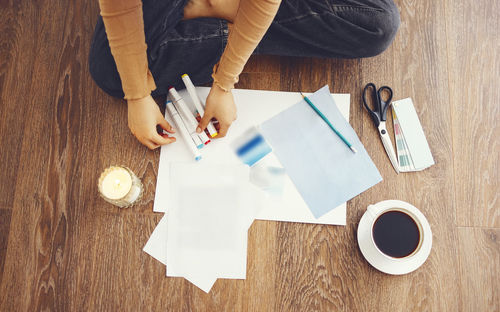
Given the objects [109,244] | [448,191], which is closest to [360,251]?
[448,191]

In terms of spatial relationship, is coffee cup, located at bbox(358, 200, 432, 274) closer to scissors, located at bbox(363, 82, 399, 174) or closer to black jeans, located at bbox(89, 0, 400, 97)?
scissors, located at bbox(363, 82, 399, 174)

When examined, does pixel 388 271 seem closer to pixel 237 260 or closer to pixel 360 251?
pixel 360 251

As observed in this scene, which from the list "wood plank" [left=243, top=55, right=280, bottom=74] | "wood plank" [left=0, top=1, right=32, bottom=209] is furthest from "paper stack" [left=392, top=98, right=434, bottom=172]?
"wood plank" [left=0, top=1, right=32, bottom=209]

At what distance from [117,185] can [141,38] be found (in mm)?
266

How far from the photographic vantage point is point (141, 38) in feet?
1.95

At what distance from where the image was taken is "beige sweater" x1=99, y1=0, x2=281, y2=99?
553 mm

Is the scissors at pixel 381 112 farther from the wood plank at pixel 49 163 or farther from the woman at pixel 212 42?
the wood plank at pixel 49 163

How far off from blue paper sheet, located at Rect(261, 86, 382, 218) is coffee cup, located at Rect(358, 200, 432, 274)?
0.09m

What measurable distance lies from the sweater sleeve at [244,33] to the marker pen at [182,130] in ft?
0.42

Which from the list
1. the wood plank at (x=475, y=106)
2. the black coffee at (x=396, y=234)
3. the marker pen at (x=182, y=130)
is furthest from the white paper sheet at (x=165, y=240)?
the wood plank at (x=475, y=106)

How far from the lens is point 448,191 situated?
29.6 inches

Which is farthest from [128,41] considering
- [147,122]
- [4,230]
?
[4,230]

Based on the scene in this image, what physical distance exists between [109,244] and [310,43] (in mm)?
572

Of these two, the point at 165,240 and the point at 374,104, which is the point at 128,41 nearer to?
the point at 165,240
